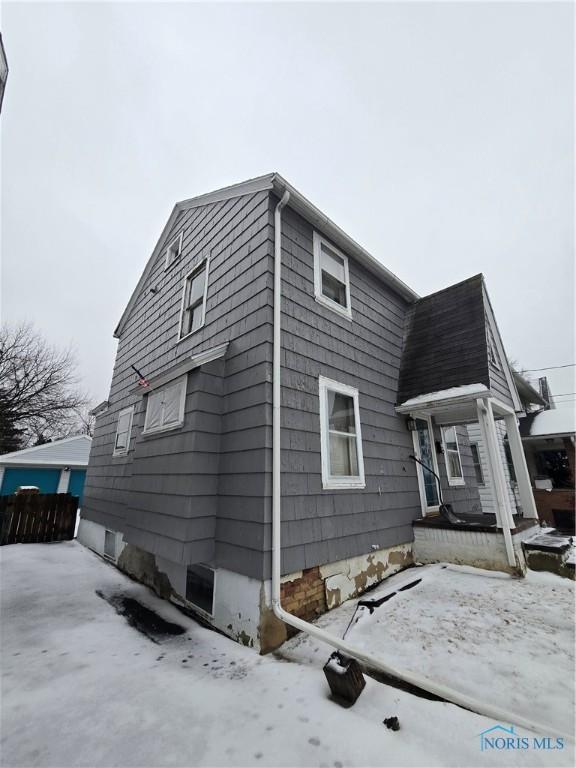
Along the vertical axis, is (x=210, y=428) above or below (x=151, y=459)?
above

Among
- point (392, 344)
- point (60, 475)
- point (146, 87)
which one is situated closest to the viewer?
point (392, 344)

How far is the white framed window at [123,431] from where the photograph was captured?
7551mm

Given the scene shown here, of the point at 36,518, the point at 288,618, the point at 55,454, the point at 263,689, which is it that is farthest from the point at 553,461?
the point at 55,454

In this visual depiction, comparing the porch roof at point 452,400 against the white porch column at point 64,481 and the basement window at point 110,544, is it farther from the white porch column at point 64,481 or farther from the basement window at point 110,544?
the white porch column at point 64,481

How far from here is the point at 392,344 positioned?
278 inches

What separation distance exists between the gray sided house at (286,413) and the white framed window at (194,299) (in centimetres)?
5

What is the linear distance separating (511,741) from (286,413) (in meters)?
3.21

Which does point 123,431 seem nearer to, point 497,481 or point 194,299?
point 194,299

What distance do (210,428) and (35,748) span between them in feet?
9.70

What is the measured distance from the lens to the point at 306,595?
3.84 m

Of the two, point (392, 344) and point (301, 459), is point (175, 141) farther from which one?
point (301, 459)

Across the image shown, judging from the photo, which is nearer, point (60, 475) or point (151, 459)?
point (151, 459)

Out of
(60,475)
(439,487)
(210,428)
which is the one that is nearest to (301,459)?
(210,428)

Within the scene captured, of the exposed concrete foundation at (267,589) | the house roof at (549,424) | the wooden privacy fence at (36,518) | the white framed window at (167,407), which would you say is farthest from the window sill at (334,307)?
the house roof at (549,424)
